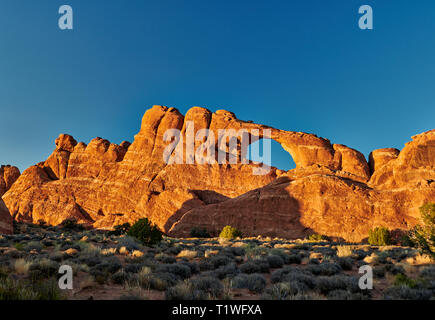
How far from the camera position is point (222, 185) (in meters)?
74.2

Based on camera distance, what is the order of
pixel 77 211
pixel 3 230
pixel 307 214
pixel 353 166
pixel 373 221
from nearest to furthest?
pixel 3 230
pixel 373 221
pixel 307 214
pixel 353 166
pixel 77 211

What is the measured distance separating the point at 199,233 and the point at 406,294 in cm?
3770

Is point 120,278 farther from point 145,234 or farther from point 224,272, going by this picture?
point 145,234

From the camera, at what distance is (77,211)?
72.4 metres

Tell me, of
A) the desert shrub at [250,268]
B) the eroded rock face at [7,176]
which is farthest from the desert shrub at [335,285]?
the eroded rock face at [7,176]

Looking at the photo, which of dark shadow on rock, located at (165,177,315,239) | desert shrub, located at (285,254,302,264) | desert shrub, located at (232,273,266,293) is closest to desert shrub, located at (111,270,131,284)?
desert shrub, located at (232,273,266,293)

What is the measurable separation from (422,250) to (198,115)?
76.5 metres

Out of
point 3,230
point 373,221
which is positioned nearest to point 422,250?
point 373,221

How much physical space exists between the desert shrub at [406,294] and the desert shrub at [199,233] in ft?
117

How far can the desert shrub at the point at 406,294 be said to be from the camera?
6.95 meters

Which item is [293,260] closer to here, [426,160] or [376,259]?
[376,259]

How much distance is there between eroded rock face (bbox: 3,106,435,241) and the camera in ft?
131

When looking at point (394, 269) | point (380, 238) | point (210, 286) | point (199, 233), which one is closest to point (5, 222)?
point (199, 233)

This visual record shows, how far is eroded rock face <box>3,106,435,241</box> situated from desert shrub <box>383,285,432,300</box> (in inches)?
1295
